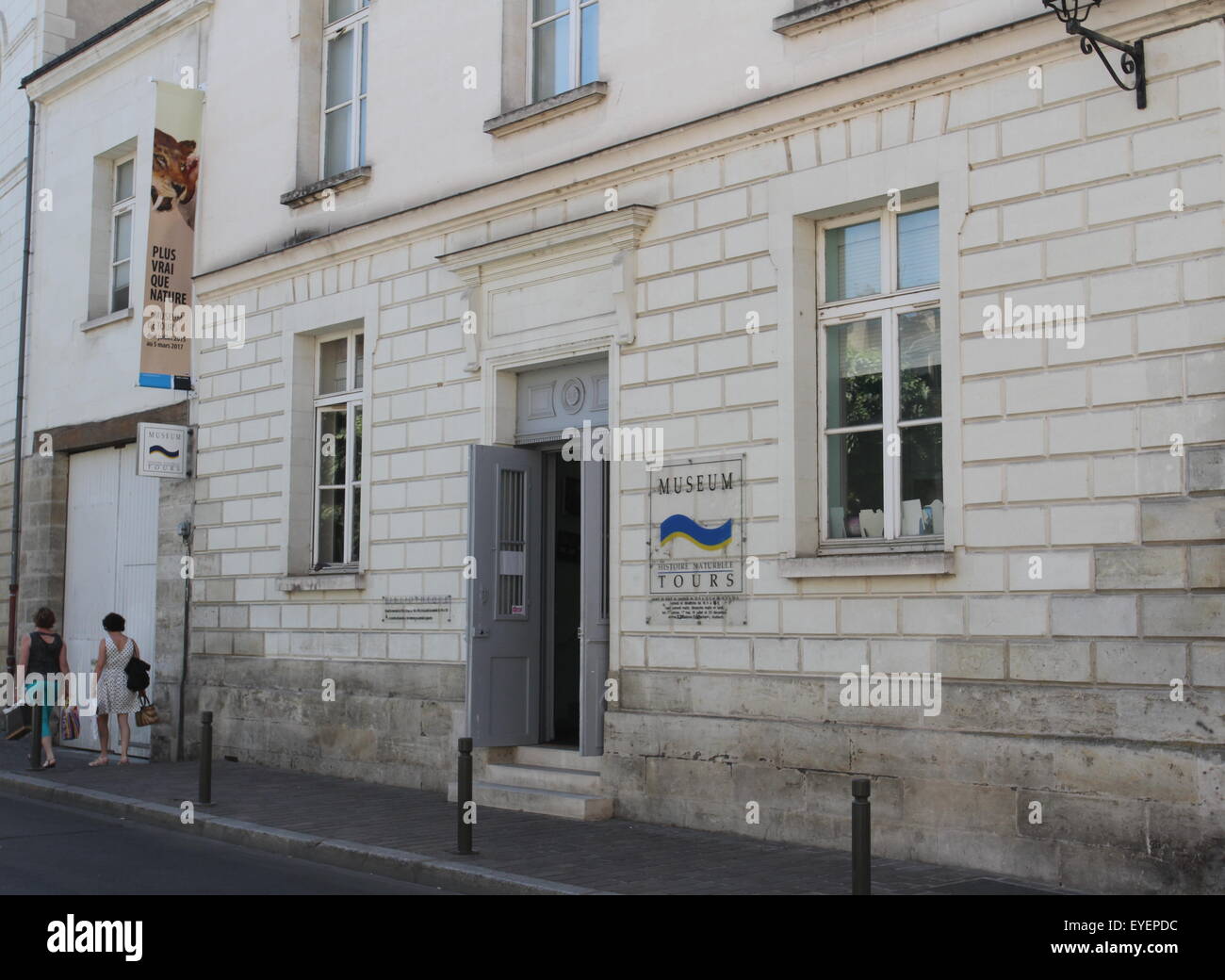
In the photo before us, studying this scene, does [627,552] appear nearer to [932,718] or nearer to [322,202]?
[932,718]

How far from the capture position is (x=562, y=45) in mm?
12445

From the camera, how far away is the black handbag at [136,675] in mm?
14953

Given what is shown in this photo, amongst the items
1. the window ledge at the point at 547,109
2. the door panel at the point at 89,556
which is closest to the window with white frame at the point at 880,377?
the window ledge at the point at 547,109

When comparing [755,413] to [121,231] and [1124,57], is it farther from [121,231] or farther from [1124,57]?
[121,231]

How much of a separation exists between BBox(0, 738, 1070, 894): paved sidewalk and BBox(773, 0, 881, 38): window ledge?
5.70 metres

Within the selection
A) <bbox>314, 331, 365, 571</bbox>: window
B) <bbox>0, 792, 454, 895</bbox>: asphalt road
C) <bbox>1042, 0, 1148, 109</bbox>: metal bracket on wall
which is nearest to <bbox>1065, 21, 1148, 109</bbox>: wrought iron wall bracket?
<bbox>1042, 0, 1148, 109</bbox>: metal bracket on wall

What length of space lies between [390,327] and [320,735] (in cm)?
407

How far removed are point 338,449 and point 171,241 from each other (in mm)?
3665

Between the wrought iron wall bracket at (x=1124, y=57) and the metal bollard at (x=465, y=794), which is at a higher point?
the wrought iron wall bracket at (x=1124, y=57)

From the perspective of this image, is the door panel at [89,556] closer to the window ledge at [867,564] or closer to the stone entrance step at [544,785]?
the stone entrance step at [544,785]

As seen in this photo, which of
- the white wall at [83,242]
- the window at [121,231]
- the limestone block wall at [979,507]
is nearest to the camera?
the limestone block wall at [979,507]

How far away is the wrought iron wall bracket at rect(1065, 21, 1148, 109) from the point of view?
8016 mm

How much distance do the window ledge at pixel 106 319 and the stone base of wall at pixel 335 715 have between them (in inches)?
178

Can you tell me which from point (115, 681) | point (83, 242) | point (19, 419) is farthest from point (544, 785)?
point (19, 419)
